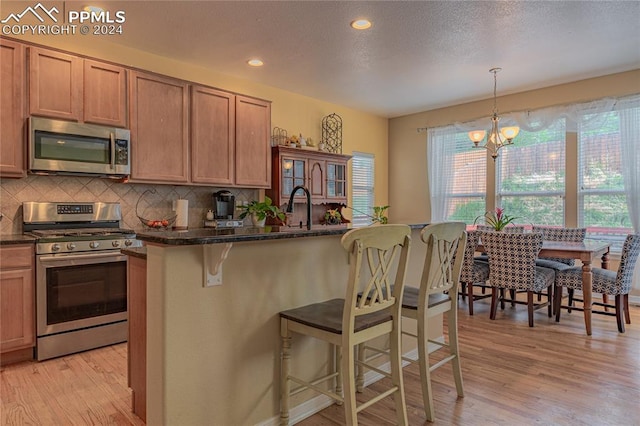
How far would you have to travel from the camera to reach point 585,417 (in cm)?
216

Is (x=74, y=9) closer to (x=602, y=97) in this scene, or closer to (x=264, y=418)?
(x=264, y=418)

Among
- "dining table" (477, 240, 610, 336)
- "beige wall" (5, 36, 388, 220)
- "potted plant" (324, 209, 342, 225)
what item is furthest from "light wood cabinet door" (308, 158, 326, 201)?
"dining table" (477, 240, 610, 336)

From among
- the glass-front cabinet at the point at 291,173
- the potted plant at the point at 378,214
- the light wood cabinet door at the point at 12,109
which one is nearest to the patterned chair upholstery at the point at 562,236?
the potted plant at the point at 378,214

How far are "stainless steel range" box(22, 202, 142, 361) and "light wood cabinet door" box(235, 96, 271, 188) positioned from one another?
1.47 metres

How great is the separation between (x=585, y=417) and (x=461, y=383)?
64 centimetres

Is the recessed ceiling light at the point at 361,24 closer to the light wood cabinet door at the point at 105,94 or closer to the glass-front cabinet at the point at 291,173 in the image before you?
the glass-front cabinet at the point at 291,173

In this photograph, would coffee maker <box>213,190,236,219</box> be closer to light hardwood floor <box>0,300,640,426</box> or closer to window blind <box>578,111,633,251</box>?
light hardwood floor <box>0,300,640,426</box>

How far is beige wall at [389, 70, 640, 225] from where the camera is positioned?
5.07 m

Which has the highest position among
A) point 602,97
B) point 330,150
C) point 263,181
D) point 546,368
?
point 602,97

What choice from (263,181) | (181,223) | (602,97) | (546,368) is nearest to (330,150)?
(263,181)

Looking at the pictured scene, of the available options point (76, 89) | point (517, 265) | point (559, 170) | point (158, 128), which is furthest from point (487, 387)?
point (76, 89)

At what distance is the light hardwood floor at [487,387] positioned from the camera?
2.17m

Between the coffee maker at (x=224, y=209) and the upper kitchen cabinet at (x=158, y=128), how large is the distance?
54 cm

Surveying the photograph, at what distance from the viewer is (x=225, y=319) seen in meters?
1.87
